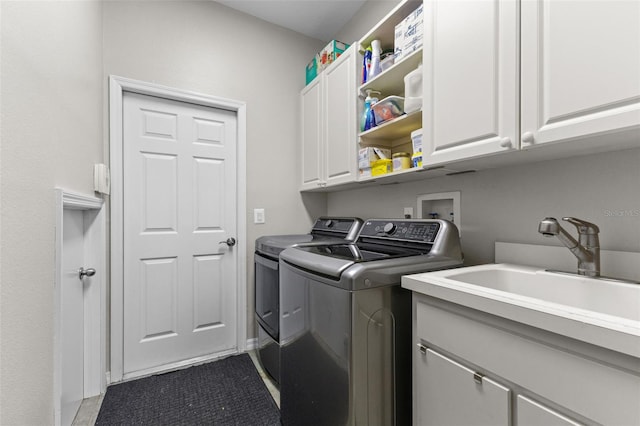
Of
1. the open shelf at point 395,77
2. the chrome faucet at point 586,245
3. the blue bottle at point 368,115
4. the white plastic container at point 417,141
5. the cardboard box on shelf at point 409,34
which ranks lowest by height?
the chrome faucet at point 586,245

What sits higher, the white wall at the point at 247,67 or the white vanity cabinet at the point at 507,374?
the white wall at the point at 247,67

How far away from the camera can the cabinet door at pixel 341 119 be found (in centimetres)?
190

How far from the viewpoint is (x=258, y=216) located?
247 cm

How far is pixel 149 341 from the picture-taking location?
2084 mm

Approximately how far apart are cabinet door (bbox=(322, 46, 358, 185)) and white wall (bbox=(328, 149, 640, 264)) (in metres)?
0.49

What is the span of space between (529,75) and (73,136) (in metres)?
1.85

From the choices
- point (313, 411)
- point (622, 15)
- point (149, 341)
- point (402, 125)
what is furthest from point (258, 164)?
point (622, 15)

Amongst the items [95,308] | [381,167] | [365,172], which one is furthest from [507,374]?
[95,308]

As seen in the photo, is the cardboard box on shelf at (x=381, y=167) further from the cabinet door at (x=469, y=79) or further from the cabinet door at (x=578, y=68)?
the cabinet door at (x=578, y=68)

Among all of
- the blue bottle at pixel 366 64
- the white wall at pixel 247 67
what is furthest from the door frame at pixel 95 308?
the blue bottle at pixel 366 64

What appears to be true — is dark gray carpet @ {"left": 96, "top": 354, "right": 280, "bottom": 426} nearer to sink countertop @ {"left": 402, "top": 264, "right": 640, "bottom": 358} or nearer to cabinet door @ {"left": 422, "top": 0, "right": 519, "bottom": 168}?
sink countertop @ {"left": 402, "top": 264, "right": 640, "bottom": 358}

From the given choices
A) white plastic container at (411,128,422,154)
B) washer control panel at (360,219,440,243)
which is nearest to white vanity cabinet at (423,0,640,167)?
white plastic container at (411,128,422,154)

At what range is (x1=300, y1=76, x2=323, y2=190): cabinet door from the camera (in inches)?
89.9

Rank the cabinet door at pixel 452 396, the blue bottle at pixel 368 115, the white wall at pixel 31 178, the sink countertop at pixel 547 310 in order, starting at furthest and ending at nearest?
the blue bottle at pixel 368 115 < the cabinet door at pixel 452 396 < the white wall at pixel 31 178 < the sink countertop at pixel 547 310
